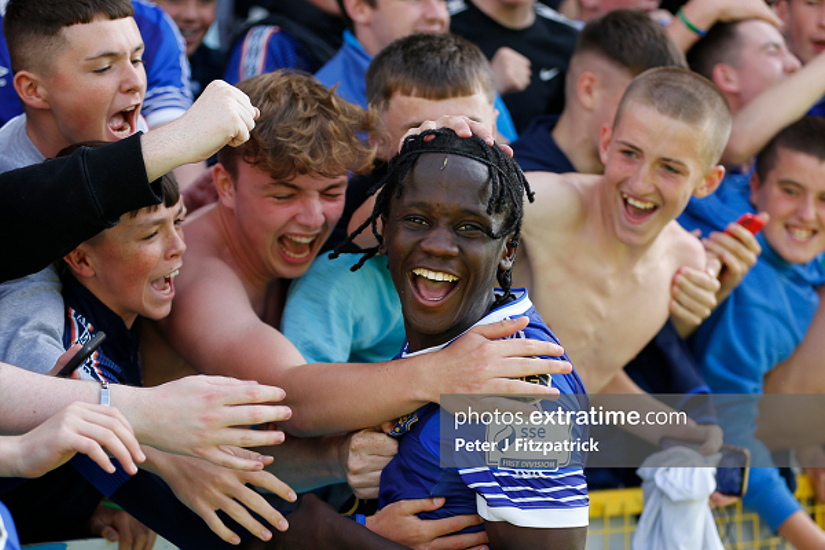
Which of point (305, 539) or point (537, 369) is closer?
point (537, 369)

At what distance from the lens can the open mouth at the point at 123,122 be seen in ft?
8.18

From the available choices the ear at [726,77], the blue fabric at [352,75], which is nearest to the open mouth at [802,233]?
the ear at [726,77]

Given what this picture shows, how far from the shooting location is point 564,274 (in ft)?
9.81

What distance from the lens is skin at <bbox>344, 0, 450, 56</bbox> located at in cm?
358

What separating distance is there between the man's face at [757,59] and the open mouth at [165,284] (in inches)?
112

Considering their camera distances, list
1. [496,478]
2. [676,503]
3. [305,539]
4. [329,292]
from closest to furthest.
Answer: [496,478] < [305,539] < [329,292] < [676,503]

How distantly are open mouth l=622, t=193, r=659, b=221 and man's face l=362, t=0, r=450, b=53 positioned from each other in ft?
4.01

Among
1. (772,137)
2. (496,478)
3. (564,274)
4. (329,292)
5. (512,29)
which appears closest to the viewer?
(496,478)

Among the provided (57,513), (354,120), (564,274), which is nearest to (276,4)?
(354,120)

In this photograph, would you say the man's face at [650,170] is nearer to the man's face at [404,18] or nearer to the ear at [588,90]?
the ear at [588,90]

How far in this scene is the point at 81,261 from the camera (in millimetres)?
2256

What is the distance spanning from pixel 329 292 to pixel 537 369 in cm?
85

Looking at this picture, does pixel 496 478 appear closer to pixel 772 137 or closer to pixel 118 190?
pixel 118 190

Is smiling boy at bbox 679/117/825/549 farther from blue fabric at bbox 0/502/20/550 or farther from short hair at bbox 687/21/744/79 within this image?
Answer: blue fabric at bbox 0/502/20/550
